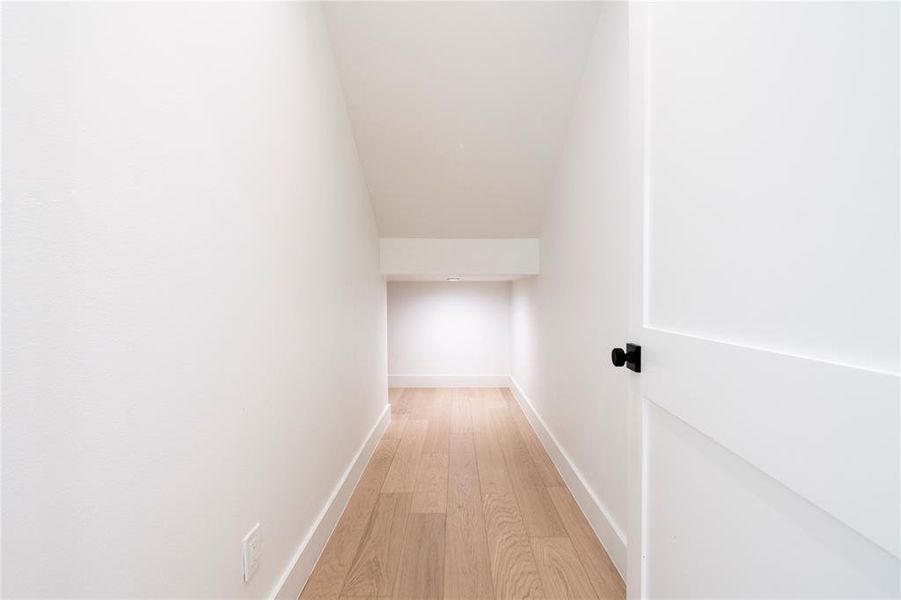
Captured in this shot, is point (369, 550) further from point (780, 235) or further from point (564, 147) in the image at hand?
point (564, 147)

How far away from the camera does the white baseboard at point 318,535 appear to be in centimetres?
128

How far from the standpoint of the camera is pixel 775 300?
1.84 feet

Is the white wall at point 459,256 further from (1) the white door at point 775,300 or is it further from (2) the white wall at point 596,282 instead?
(1) the white door at point 775,300

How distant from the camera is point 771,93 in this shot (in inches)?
22.1

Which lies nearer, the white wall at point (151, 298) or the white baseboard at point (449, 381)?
the white wall at point (151, 298)

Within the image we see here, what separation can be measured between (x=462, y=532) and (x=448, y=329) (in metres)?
2.95

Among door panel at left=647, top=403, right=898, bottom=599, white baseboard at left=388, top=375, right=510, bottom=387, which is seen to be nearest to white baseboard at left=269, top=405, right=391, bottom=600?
door panel at left=647, top=403, right=898, bottom=599

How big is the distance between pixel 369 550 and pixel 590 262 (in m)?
1.52

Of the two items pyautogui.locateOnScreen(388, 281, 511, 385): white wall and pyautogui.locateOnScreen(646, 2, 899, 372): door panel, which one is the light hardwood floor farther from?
pyautogui.locateOnScreen(388, 281, 511, 385): white wall

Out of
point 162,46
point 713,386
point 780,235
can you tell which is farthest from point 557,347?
point 162,46

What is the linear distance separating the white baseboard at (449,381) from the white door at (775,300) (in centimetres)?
363

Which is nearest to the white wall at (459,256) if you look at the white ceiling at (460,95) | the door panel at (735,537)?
the white ceiling at (460,95)

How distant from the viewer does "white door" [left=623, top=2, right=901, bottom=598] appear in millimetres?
431

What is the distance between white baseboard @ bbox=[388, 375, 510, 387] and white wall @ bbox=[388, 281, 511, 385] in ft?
0.08
